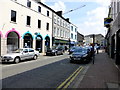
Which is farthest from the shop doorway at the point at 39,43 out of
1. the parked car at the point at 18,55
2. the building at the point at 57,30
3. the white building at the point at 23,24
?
the parked car at the point at 18,55

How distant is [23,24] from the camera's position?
69.7 feet

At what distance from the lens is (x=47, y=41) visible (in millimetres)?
29531

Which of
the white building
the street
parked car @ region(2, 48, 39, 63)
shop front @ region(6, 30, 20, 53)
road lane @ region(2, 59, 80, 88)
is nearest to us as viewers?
road lane @ region(2, 59, 80, 88)

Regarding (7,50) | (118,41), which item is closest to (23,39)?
(7,50)

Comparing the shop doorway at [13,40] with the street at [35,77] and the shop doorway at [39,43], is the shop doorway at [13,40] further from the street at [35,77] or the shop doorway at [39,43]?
the street at [35,77]

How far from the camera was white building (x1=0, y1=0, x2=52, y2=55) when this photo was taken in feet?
57.9

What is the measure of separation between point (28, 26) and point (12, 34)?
3520mm

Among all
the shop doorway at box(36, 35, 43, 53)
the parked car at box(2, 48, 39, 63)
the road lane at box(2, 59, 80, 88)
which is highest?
the shop doorway at box(36, 35, 43, 53)

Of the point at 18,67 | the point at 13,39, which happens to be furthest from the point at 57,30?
the point at 18,67

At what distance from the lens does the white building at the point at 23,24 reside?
1764cm

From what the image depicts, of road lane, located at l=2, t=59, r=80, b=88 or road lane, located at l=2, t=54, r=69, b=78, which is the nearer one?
road lane, located at l=2, t=59, r=80, b=88

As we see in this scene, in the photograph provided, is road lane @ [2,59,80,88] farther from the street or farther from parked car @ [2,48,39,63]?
parked car @ [2,48,39,63]

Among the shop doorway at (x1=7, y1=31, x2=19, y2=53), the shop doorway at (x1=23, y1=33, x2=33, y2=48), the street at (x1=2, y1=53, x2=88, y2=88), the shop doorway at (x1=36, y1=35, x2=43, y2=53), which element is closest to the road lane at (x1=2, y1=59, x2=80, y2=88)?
the street at (x1=2, y1=53, x2=88, y2=88)

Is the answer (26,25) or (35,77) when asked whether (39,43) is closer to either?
(26,25)
